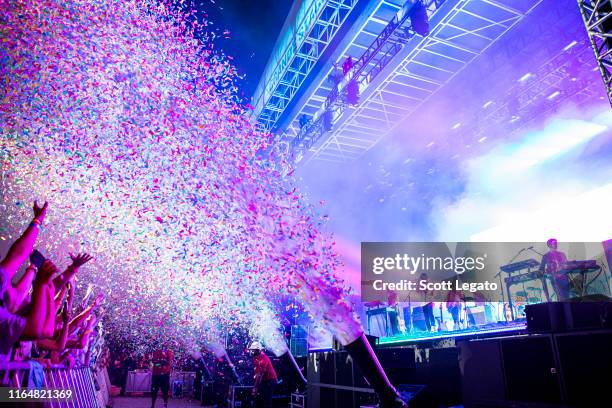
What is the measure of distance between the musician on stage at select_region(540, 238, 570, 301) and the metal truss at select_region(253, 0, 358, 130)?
6082 millimetres

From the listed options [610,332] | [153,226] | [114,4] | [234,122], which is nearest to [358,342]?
[610,332]

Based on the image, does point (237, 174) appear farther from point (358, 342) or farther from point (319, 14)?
point (358, 342)

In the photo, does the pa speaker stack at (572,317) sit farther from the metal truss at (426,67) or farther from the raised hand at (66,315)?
the metal truss at (426,67)

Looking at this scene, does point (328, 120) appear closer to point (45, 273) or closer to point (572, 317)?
point (572, 317)

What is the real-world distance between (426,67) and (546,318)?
7701mm

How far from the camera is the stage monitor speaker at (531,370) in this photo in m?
3.10

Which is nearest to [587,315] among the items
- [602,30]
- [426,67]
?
[602,30]

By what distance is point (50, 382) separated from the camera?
3.69 m

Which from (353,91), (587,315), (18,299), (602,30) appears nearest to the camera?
(18,299)

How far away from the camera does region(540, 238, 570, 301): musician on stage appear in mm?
6402

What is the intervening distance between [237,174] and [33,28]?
4.20m

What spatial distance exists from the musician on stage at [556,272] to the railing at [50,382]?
6.76 meters

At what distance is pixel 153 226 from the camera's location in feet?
34.3

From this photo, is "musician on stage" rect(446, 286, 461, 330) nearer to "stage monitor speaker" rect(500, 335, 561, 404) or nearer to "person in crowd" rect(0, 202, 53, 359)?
"stage monitor speaker" rect(500, 335, 561, 404)
